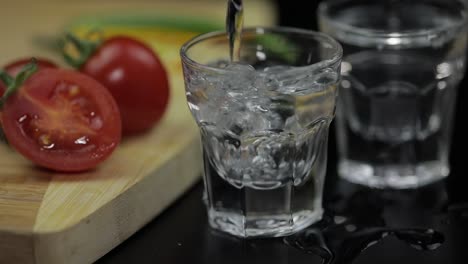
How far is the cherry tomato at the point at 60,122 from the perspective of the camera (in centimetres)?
129

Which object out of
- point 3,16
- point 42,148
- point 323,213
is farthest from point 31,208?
point 3,16

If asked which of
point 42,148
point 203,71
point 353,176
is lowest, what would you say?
point 353,176

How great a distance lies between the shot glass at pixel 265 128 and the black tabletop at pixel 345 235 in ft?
0.11

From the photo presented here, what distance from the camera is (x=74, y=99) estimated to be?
133 centimetres

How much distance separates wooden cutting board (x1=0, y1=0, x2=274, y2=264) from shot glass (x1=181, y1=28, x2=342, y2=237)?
10 centimetres

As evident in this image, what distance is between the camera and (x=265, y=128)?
1209 millimetres

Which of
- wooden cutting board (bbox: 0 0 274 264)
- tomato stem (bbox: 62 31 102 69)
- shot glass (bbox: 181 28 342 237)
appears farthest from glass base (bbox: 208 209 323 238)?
tomato stem (bbox: 62 31 102 69)

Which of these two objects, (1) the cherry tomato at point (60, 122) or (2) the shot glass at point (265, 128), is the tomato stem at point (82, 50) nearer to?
(1) the cherry tomato at point (60, 122)

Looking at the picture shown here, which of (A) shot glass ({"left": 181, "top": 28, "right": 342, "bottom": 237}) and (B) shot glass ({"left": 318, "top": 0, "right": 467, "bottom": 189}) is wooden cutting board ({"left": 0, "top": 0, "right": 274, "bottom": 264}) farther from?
(B) shot glass ({"left": 318, "top": 0, "right": 467, "bottom": 189})

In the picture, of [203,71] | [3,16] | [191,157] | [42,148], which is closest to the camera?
[203,71]

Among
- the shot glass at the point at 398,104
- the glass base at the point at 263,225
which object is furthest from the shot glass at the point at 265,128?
the shot glass at the point at 398,104

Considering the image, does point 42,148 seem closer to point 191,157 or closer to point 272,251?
point 191,157

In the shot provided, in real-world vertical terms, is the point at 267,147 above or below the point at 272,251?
above

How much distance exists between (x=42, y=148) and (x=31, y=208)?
12 centimetres
